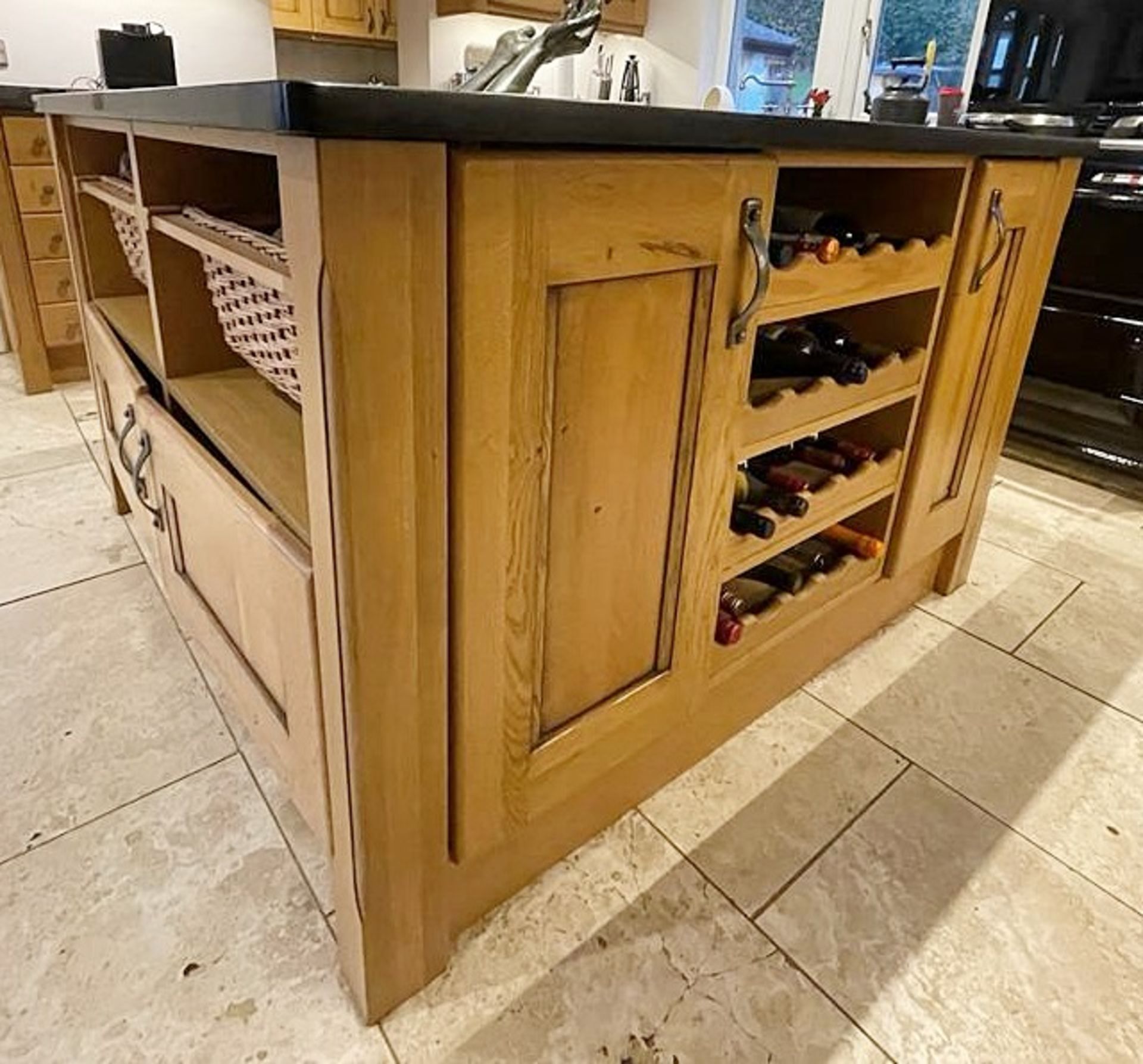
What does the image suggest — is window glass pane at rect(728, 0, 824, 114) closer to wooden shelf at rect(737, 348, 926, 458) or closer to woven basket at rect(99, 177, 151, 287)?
wooden shelf at rect(737, 348, 926, 458)

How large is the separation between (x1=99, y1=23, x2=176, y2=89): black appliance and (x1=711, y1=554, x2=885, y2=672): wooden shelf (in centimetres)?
158

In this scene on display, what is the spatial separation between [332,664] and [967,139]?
1.05m

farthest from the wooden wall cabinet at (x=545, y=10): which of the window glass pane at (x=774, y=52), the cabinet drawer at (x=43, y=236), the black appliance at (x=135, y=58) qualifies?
the black appliance at (x=135, y=58)

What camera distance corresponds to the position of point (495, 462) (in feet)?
2.17

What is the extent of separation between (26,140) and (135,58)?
109 cm

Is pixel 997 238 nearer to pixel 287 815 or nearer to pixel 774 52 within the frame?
pixel 287 815

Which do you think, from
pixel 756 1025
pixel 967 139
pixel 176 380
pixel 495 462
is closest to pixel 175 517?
pixel 176 380

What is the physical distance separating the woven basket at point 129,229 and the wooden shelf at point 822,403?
2.76ft

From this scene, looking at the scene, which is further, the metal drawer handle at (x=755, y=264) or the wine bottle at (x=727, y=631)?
the wine bottle at (x=727, y=631)

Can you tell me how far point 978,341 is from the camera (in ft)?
4.35

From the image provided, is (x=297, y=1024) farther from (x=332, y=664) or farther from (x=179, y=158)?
(x=179, y=158)

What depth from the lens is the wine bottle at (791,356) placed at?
3.82 ft

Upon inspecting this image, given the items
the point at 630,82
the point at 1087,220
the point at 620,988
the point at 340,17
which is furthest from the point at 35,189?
the point at 1087,220

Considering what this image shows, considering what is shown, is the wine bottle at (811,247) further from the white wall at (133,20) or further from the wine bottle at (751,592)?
the white wall at (133,20)
